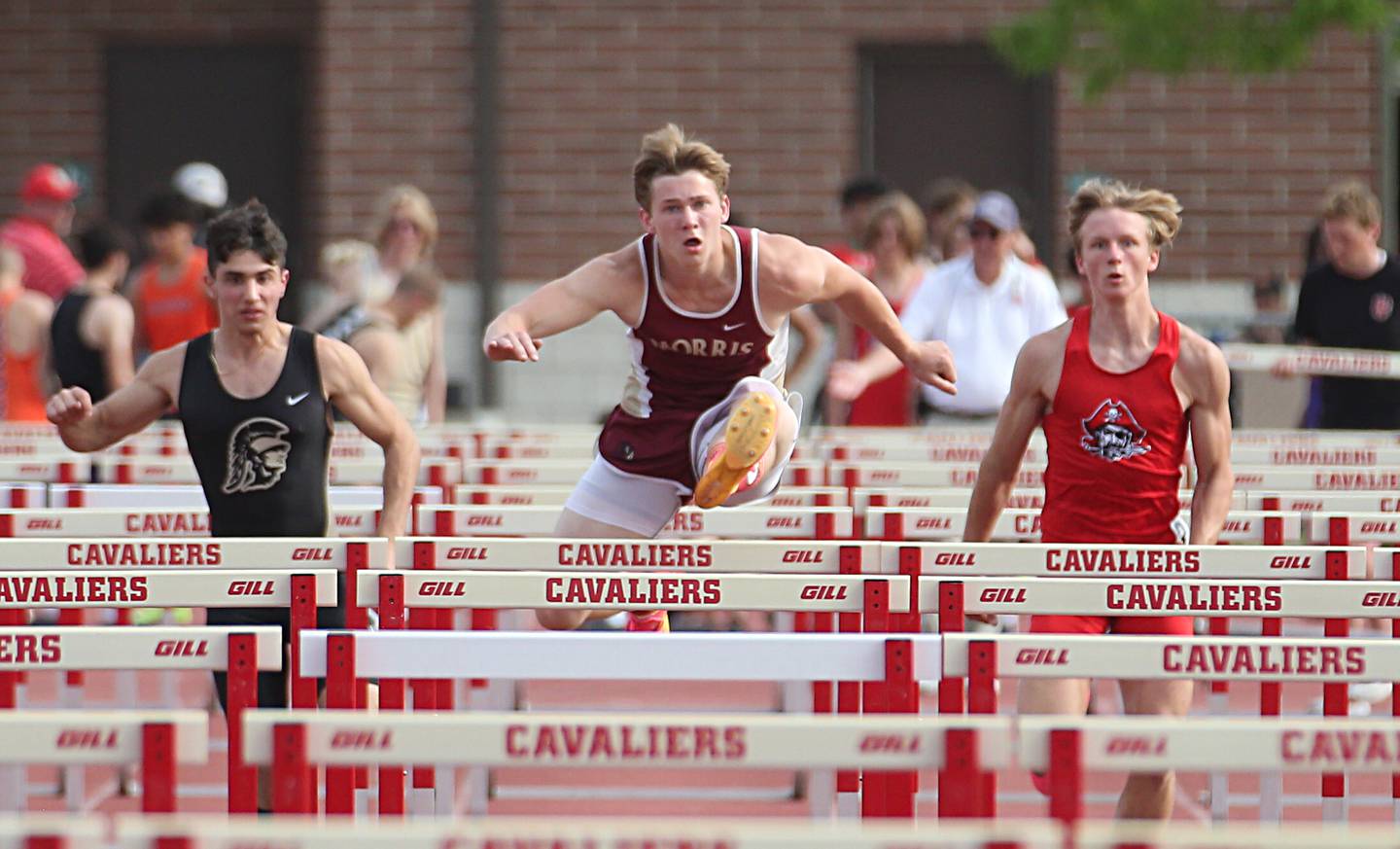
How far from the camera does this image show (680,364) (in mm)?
6852

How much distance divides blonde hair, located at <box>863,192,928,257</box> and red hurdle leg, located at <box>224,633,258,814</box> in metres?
7.04

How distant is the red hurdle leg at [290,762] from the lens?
12.6ft

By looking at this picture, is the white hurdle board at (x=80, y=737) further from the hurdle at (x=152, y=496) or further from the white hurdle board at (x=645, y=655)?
the hurdle at (x=152, y=496)

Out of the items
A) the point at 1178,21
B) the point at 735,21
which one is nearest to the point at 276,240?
the point at 1178,21

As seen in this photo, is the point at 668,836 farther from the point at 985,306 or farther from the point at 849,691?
the point at 985,306

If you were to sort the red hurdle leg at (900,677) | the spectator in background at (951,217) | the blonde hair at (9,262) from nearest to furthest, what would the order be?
the red hurdle leg at (900,677)
the blonde hair at (9,262)
the spectator in background at (951,217)

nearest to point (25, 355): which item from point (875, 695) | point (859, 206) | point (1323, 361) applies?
point (859, 206)

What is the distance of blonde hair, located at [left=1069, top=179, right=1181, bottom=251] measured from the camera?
6.34m

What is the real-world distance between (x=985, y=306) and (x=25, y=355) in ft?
16.0

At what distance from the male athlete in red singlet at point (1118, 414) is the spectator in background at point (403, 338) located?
457cm

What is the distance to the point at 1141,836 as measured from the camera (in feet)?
10.4

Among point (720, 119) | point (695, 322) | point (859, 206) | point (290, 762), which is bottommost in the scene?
point (290, 762)

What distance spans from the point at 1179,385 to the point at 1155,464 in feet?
0.76

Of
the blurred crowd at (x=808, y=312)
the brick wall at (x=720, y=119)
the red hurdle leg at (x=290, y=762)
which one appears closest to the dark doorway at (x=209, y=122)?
the brick wall at (x=720, y=119)
